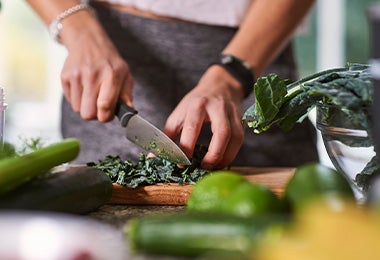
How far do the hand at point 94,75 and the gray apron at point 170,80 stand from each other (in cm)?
26

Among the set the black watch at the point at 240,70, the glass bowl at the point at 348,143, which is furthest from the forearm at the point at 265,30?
the glass bowl at the point at 348,143

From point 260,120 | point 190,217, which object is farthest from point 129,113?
point 190,217

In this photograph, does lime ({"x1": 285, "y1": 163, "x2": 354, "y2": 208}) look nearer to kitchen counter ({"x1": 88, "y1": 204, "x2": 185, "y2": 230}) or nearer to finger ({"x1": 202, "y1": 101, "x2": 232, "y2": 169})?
kitchen counter ({"x1": 88, "y1": 204, "x2": 185, "y2": 230})

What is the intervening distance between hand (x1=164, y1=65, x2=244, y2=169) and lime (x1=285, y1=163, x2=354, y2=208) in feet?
1.90

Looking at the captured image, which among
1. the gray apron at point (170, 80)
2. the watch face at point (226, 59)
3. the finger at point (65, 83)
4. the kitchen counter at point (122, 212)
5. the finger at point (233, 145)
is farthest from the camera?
the gray apron at point (170, 80)

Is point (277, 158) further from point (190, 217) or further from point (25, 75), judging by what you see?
point (25, 75)

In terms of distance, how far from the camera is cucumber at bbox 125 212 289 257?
0.78 metres

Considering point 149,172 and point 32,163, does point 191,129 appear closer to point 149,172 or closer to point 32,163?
point 149,172

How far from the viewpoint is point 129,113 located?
Answer: 1.55m

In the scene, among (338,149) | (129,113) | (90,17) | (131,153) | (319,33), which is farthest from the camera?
(319,33)

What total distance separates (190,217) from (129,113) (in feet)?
2.46

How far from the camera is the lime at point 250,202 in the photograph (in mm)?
866

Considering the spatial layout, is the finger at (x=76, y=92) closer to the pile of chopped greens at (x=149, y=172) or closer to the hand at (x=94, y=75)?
the hand at (x=94, y=75)

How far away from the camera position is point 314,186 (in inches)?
35.5
